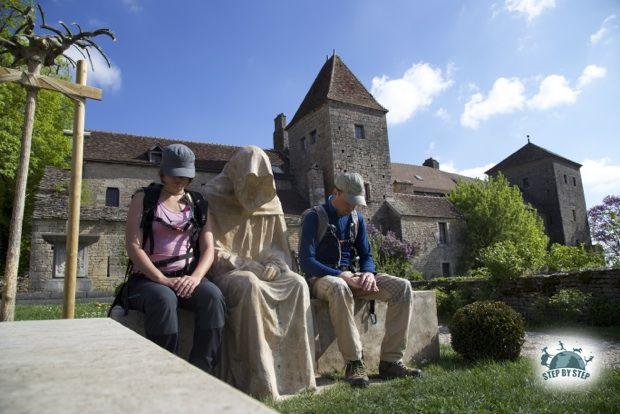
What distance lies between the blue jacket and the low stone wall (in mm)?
7368

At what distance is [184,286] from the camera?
2898mm

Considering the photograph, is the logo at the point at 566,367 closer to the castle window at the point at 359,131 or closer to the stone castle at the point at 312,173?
the stone castle at the point at 312,173

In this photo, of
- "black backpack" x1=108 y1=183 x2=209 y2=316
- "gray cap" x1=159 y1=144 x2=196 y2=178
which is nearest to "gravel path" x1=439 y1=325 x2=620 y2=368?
"black backpack" x1=108 y1=183 x2=209 y2=316

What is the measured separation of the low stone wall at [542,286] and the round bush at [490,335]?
5.69m

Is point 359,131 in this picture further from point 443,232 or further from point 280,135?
point 443,232

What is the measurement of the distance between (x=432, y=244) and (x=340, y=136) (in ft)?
32.5

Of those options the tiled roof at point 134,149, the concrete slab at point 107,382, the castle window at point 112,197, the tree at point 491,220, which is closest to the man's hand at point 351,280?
the concrete slab at point 107,382

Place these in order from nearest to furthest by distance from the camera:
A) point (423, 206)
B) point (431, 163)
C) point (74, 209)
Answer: point (74, 209) < point (423, 206) < point (431, 163)

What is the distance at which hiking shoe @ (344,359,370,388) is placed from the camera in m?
3.30

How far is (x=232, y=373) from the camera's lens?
3137mm

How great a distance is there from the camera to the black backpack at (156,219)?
3098 mm

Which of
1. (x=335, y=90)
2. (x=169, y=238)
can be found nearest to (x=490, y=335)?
(x=169, y=238)

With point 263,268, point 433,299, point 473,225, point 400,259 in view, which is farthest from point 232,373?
point 473,225

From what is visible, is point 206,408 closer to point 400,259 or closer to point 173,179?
point 173,179
